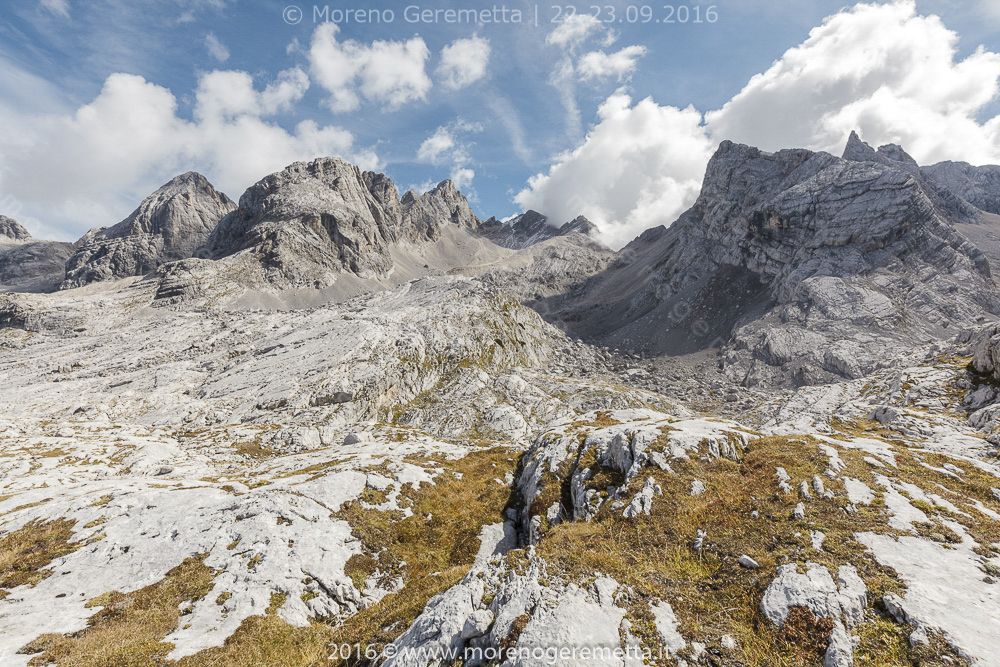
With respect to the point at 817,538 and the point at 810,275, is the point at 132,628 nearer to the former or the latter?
the point at 817,538

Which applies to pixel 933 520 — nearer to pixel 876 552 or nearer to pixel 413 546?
pixel 876 552

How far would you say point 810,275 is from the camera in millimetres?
117250

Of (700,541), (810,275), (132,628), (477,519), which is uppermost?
(810,275)

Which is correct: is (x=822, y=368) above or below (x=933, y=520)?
below

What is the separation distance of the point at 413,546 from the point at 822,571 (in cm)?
1879

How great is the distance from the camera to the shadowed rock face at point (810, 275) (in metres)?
96.3

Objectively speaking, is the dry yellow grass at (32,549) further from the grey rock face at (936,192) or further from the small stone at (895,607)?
the grey rock face at (936,192)

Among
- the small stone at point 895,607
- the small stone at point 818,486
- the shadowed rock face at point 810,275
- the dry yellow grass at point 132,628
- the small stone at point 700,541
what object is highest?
the shadowed rock face at point 810,275

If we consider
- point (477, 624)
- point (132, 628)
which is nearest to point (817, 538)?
point (477, 624)

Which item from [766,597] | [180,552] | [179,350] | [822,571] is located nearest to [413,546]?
[180,552]

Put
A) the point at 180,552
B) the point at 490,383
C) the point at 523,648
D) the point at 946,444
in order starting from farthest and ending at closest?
the point at 490,383, the point at 946,444, the point at 180,552, the point at 523,648

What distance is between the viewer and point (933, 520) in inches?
555

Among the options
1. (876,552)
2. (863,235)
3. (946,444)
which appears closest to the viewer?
(876,552)

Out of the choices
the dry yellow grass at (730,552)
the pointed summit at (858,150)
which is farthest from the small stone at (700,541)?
the pointed summit at (858,150)
